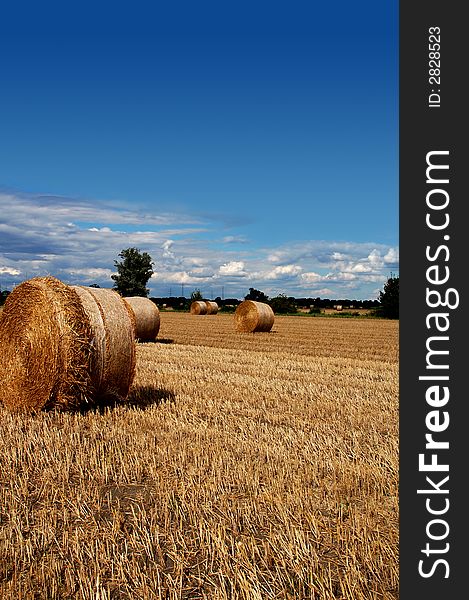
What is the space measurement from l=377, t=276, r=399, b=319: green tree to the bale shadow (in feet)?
146

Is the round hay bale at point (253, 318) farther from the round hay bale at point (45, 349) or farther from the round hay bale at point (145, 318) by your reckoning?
the round hay bale at point (45, 349)

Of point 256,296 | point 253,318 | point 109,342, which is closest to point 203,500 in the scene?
point 109,342

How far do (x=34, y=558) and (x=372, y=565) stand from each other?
2224mm

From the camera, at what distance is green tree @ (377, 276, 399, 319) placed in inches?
2074

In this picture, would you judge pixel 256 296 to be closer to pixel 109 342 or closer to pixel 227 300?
pixel 227 300

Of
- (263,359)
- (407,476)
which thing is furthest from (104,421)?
(263,359)

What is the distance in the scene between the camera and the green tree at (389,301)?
2074 inches

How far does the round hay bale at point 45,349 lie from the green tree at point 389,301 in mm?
46578

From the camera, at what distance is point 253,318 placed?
26.9 m

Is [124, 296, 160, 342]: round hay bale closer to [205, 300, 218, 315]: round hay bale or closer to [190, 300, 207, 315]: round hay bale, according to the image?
[190, 300, 207, 315]: round hay bale

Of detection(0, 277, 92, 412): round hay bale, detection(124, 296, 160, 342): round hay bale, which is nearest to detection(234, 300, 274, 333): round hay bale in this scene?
detection(124, 296, 160, 342): round hay bale

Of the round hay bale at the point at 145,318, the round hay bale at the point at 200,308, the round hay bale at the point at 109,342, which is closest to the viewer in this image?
the round hay bale at the point at 109,342

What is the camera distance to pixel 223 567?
12.7 feet

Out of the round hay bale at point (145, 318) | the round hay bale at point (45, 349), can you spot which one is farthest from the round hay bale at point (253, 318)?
the round hay bale at point (45, 349)
